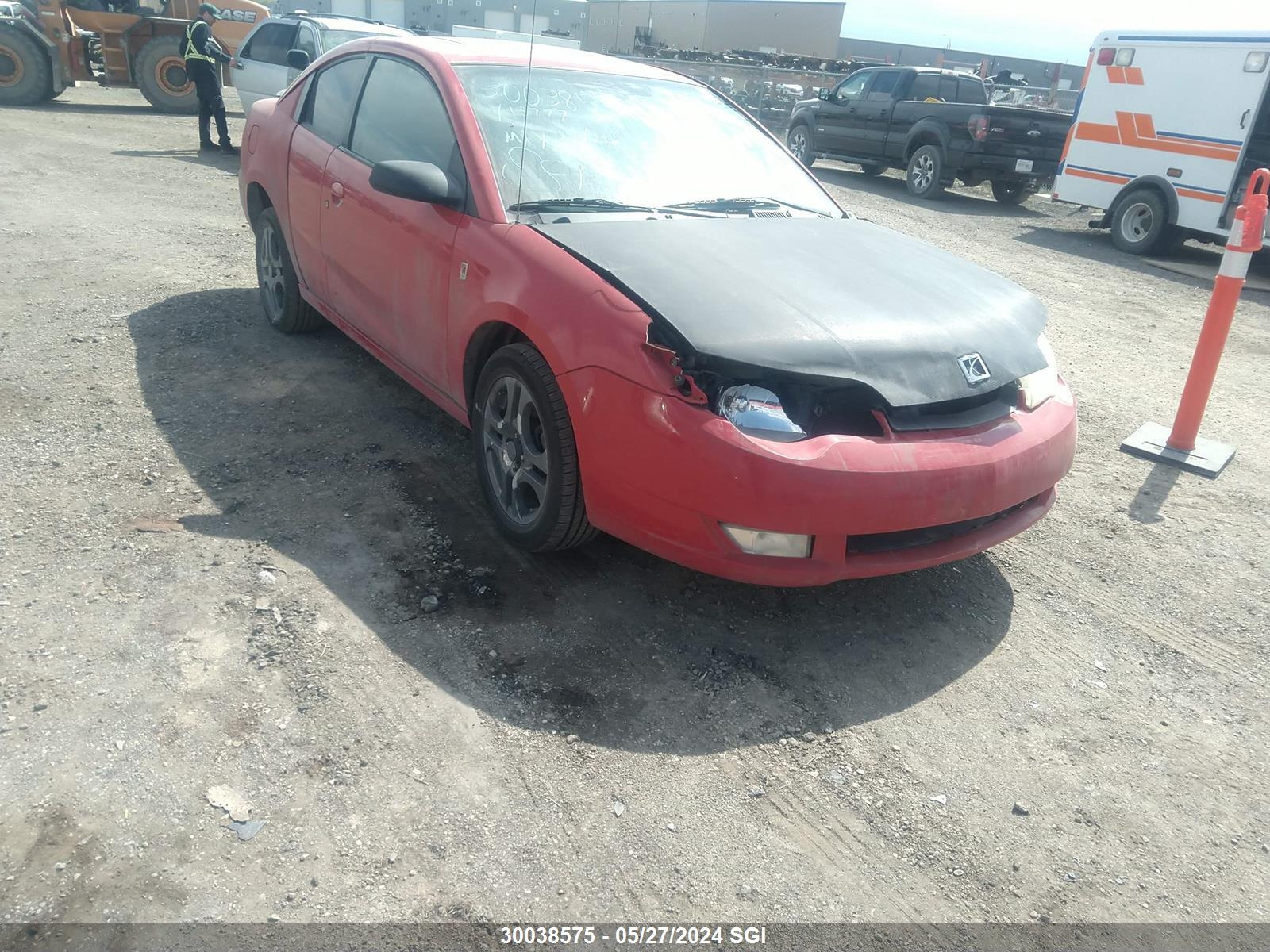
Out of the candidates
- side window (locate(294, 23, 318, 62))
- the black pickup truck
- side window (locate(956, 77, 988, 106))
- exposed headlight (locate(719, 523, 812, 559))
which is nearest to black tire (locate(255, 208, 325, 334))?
exposed headlight (locate(719, 523, 812, 559))

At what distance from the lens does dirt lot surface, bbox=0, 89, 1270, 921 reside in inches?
90.1

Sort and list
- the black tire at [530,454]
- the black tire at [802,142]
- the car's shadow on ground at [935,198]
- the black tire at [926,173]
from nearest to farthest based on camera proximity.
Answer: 1. the black tire at [530,454]
2. the car's shadow on ground at [935,198]
3. the black tire at [926,173]
4. the black tire at [802,142]

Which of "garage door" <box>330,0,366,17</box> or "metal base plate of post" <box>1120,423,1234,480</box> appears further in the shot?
"garage door" <box>330,0,366,17</box>

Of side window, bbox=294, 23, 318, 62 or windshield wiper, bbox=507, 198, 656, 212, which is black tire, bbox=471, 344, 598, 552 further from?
side window, bbox=294, 23, 318, 62

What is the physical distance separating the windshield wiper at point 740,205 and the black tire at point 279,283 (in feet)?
8.21

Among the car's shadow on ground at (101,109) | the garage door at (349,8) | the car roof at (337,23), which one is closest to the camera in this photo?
the car roof at (337,23)

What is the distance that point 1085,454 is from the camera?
5039 mm

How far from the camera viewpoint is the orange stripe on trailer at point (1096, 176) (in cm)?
1174

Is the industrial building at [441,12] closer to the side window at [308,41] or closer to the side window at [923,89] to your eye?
the side window at [308,41]

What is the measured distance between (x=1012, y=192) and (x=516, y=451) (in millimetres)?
13745

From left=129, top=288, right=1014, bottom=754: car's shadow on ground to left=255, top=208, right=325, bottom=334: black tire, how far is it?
0.99 metres

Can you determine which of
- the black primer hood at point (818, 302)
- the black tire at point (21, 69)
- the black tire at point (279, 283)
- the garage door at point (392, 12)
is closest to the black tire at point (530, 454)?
the black primer hood at point (818, 302)

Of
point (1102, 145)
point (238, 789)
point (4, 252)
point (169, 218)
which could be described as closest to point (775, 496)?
point (238, 789)

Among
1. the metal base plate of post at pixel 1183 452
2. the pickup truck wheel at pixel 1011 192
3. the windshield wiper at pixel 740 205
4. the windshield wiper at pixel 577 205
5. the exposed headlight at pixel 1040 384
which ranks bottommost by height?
the metal base plate of post at pixel 1183 452
